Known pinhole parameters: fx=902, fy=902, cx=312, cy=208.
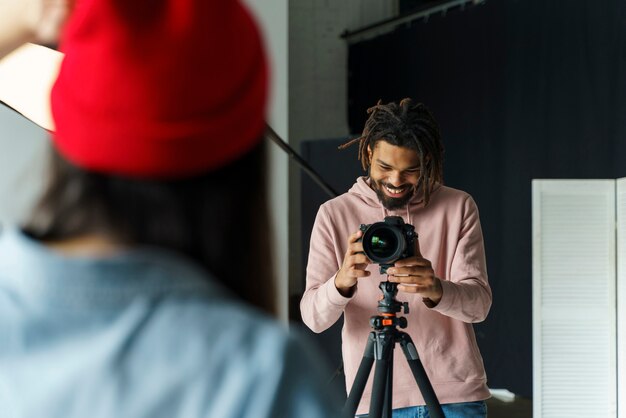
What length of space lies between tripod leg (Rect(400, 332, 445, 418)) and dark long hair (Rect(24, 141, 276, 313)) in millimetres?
1170

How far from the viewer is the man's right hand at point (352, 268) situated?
1.61 m

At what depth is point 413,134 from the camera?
1.73 metres

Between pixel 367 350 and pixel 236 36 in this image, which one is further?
pixel 367 350

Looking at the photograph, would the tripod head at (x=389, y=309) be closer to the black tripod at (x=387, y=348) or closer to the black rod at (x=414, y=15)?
the black tripod at (x=387, y=348)

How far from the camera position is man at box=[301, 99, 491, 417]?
1.63 metres

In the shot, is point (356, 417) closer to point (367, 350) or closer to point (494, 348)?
point (367, 350)

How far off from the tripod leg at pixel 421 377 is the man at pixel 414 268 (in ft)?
0.12

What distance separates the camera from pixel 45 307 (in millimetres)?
424

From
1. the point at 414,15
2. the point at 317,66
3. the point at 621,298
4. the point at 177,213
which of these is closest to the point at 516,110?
the point at 414,15

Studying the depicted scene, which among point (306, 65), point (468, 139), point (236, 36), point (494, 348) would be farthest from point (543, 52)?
point (236, 36)

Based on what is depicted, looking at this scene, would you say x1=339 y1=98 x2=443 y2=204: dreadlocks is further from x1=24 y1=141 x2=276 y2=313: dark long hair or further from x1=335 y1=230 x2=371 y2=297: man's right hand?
x1=24 y1=141 x2=276 y2=313: dark long hair

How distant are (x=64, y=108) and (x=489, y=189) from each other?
4732 millimetres

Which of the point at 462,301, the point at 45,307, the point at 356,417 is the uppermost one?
the point at 45,307

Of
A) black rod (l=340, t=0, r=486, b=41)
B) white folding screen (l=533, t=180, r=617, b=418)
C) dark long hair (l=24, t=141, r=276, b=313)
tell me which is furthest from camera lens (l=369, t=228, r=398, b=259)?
black rod (l=340, t=0, r=486, b=41)
